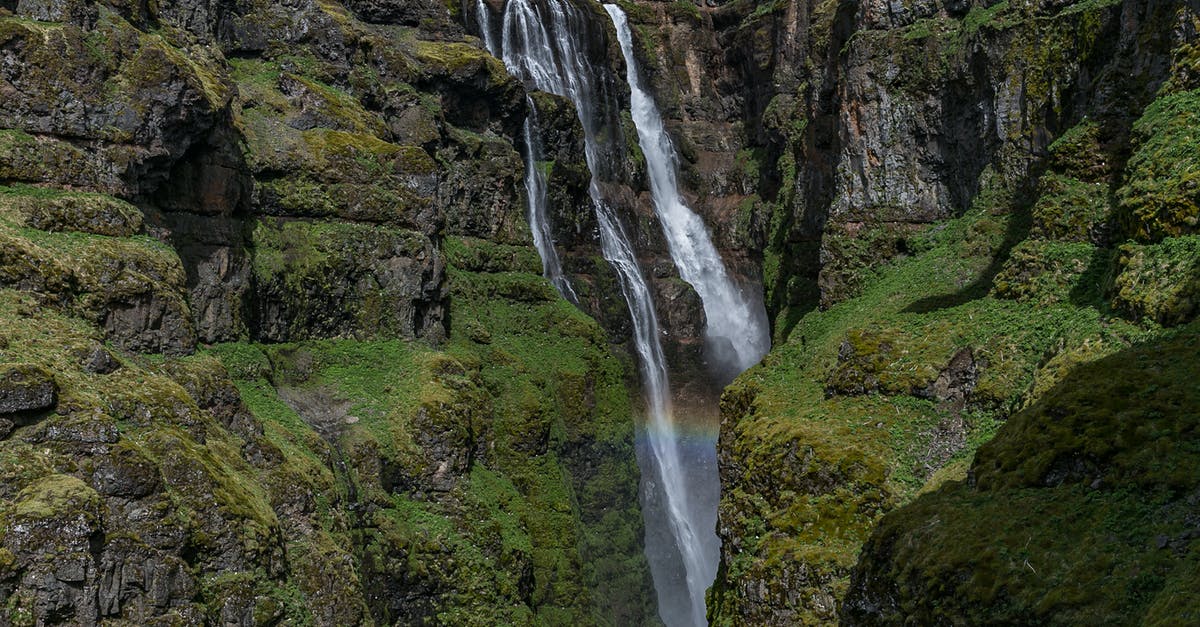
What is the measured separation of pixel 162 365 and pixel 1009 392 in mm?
25183

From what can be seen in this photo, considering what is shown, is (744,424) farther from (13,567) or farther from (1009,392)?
(13,567)

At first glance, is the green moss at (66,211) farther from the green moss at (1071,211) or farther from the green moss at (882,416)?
the green moss at (1071,211)

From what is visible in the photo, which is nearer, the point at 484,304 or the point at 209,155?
the point at 209,155

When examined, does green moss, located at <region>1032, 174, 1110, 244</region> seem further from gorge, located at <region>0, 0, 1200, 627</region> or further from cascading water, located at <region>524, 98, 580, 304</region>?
cascading water, located at <region>524, 98, 580, 304</region>

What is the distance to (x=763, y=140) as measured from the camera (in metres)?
88.9

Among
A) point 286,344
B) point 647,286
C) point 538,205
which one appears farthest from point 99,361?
point 647,286

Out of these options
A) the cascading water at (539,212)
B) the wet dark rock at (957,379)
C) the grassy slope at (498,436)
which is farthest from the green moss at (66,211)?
the cascading water at (539,212)

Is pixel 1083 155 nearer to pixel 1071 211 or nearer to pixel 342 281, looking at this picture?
pixel 1071 211

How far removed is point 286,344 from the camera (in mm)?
43562

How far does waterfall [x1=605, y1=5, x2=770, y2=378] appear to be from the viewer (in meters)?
76.0

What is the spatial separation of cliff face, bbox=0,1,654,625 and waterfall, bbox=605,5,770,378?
1463cm

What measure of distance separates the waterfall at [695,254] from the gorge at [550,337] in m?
2.52

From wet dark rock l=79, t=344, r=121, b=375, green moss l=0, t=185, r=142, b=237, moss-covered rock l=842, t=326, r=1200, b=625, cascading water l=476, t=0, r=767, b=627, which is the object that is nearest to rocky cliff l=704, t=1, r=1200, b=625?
moss-covered rock l=842, t=326, r=1200, b=625

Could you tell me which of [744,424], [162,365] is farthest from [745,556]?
[162,365]
